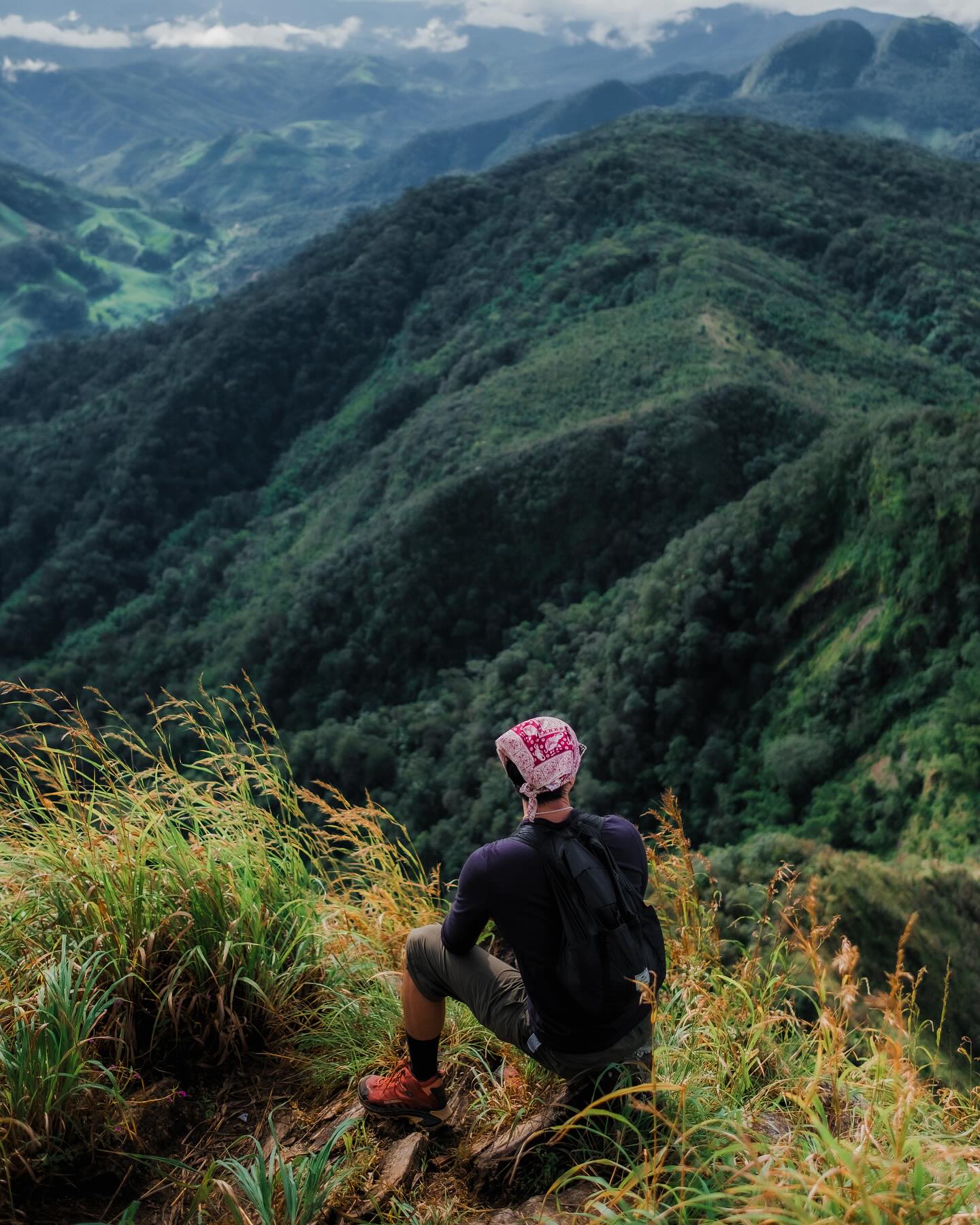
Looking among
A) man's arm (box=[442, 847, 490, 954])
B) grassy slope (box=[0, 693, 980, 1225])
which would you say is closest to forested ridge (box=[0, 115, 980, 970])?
grassy slope (box=[0, 693, 980, 1225])

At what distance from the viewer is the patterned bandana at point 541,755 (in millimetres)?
3441

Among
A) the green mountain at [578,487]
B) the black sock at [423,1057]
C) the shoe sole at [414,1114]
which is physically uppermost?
the black sock at [423,1057]

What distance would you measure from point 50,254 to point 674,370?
16800 cm

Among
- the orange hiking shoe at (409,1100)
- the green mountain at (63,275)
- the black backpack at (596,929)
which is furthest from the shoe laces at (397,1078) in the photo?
the green mountain at (63,275)

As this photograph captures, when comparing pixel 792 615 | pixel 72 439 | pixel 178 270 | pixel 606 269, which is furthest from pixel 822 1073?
pixel 178 270

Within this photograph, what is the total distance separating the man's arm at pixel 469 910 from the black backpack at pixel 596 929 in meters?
0.22

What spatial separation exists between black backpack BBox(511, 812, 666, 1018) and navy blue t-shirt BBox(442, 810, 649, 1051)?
0.16 ft

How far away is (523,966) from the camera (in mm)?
3404

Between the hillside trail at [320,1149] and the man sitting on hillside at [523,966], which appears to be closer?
the hillside trail at [320,1149]

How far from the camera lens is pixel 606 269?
63656mm

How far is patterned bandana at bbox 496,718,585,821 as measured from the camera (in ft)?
11.3

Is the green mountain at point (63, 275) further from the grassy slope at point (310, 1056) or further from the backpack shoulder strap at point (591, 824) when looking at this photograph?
the backpack shoulder strap at point (591, 824)

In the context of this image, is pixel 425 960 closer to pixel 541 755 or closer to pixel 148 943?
pixel 541 755

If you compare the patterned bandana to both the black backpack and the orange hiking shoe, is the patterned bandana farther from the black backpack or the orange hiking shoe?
the orange hiking shoe
